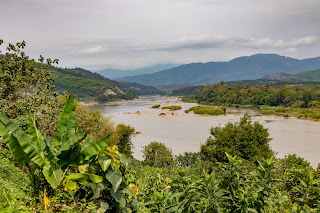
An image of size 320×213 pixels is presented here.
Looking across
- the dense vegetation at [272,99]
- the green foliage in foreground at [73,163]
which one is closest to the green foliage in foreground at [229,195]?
the green foliage in foreground at [73,163]

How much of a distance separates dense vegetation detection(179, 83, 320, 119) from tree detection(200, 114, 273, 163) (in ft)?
130

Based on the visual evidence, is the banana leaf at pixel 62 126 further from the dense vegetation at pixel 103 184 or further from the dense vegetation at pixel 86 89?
the dense vegetation at pixel 86 89

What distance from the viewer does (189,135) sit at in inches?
1280

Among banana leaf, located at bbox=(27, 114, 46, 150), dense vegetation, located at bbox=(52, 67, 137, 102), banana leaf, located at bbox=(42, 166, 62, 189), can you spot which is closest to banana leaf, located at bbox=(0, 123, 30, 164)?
banana leaf, located at bbox=(27, 114, 46, 150)

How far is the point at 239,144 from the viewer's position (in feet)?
54.2

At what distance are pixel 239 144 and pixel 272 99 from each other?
66289mm

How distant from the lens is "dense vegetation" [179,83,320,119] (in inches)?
2430

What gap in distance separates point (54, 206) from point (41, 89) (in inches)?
391

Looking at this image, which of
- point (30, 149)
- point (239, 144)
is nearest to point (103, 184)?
point (30, 149)

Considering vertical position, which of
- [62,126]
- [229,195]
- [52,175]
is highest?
[62,126]

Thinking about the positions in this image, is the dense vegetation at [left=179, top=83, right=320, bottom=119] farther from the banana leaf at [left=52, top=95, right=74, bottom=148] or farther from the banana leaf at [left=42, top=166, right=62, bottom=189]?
the banana leaf at [left=42, top=166, right=62, bottom=189]

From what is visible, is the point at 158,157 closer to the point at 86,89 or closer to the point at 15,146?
the point at 15,146

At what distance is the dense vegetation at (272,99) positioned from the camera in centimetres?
6172

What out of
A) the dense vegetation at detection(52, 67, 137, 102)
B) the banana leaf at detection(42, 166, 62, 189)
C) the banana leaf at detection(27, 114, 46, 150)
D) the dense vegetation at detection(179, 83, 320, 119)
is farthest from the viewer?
the dense vegetation at detection(52, 67, 137, 102)
